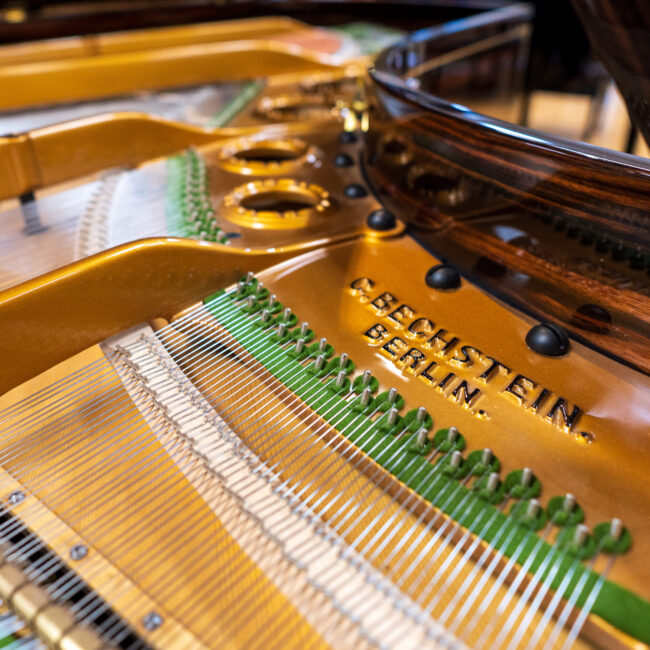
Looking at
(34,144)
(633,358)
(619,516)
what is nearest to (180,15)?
(34,144)

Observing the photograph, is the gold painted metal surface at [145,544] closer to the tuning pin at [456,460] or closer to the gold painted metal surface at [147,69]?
the tuning pin at [456,460]

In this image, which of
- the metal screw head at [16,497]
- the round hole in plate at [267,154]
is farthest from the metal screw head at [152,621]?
the round hole in plate at [267,154]

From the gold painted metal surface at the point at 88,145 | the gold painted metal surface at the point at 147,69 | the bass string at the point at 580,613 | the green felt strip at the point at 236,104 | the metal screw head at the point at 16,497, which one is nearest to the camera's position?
the bass string at the point at 580,613

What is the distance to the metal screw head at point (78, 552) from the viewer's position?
991mm

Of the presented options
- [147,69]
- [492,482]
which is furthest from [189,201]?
[147,69]

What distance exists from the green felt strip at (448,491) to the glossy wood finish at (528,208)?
485 mm

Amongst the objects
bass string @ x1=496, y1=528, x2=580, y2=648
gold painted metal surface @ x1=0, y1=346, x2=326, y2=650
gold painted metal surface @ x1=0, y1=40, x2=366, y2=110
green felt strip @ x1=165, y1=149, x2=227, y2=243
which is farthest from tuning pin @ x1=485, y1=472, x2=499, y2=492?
gold painted metal surface @ x1=0, y1=40, x2=366, y2=110

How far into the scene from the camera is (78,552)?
996 millimetres

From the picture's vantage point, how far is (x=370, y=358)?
133 cm

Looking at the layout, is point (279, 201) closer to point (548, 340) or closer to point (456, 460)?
point (548, 340)

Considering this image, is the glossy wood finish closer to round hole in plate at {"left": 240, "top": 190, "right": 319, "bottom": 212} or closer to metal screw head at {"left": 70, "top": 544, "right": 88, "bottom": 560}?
round hole in plate at {"left": 240, "top": 190, "right": 319, "bottom": 212}

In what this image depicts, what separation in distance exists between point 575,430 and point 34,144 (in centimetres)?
187

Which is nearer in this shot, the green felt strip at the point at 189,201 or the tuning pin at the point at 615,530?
the tuning pin at the point at 615,530

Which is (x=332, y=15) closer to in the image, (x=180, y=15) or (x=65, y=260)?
(x=180, y=15)
